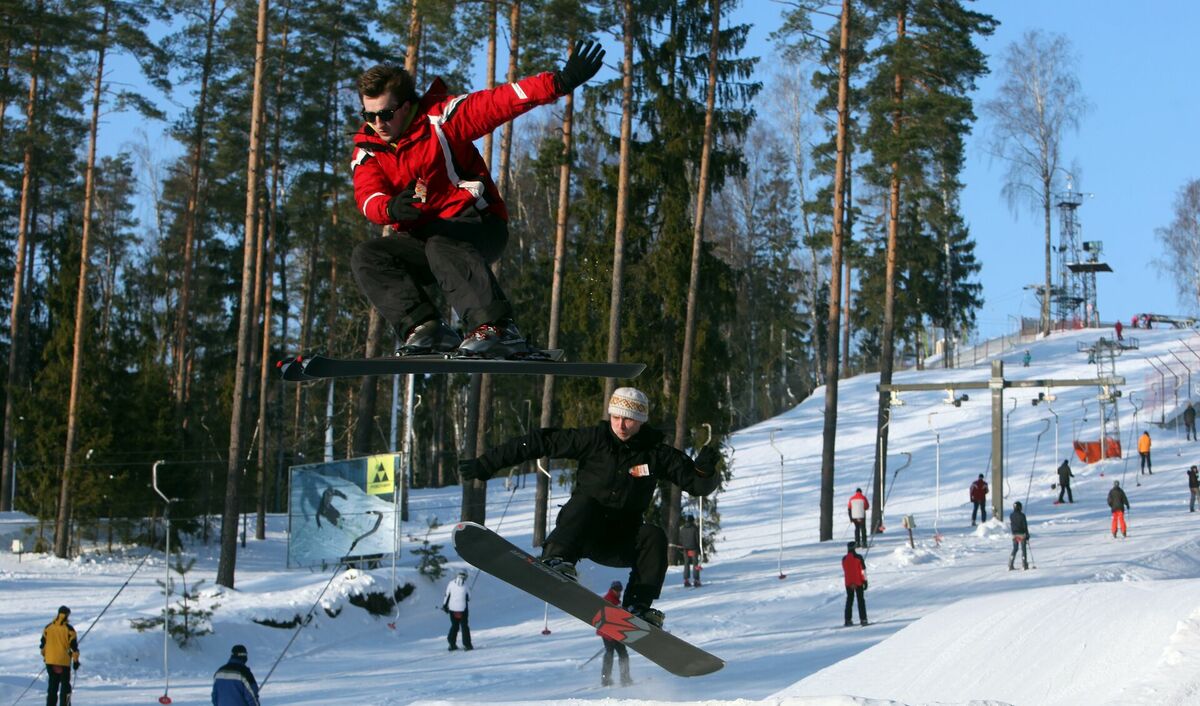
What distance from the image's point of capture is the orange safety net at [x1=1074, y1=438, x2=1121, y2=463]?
4050 centimetres

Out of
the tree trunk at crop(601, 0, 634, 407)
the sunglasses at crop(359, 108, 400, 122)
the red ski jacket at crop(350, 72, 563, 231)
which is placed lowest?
the red ski jacket at crop(350, 72, 563, 231)

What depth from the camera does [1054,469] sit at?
39.4 meters

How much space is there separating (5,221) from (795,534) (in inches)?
1160

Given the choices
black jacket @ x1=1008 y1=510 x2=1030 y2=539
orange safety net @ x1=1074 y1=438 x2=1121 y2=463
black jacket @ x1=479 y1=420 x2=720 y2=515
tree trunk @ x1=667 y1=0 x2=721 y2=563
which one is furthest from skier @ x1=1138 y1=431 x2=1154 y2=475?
black jacket @ x1=479 y1=420 x2=720 y2=515

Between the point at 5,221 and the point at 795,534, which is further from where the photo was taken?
the point at 5,221

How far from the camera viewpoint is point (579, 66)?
5.59 meters

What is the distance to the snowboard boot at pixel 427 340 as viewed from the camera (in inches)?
263

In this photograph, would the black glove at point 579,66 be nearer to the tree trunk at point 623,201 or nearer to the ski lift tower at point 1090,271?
the tree trunk at point 623,201

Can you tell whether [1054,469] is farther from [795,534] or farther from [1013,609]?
[1013,609]

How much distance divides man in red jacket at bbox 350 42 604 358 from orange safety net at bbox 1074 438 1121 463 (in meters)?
37.5

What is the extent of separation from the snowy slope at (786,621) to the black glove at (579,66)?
463 centimetres

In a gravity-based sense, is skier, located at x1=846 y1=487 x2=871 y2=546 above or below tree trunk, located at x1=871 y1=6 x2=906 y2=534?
below

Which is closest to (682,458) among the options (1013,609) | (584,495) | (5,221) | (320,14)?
(584,495)

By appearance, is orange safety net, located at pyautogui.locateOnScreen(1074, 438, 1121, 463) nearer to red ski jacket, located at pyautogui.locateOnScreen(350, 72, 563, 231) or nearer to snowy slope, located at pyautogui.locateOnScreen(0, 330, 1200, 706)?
snowy slope, located at pyautogui.locateOnScreen(0, 330, 1200, 706)
